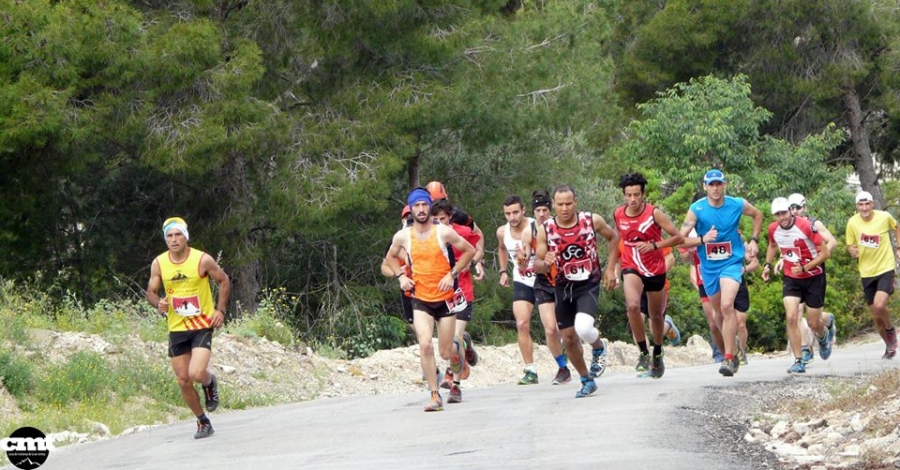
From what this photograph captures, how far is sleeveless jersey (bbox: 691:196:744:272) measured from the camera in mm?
16234

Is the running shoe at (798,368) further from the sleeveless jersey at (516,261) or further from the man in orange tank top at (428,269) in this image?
the man in orange tank top at (428,269)

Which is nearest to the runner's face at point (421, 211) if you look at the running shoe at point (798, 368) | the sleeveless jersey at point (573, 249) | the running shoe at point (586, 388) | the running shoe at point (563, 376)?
the sleeveless jersey at point (573, 249)

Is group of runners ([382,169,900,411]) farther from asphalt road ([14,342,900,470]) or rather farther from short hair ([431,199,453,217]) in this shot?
asphalt road ([14,342,900,470])

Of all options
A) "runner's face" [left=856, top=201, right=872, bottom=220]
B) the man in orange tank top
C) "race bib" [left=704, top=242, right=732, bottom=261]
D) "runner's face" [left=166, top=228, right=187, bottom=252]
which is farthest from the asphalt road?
"runner's face" [left=856, top=201, right=872, bottom=220]

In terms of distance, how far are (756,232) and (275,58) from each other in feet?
59.2

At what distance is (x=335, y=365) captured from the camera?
21109 mm

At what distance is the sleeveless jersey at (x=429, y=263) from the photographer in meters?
13.9

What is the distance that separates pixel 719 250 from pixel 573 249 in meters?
2.64

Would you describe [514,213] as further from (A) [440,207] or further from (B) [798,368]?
(B) [798,368]

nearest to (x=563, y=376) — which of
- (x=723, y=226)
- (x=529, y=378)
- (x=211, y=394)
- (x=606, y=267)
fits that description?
(x=529, y=378)

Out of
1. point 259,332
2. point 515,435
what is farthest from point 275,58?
point 515,435

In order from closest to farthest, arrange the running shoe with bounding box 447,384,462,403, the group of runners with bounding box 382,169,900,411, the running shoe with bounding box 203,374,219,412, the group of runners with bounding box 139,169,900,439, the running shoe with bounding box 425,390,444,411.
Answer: the group of runners with bounding box 139,169,900,439, the running shoe with bounding box 203,374,219,412, the group of runners with bounding box 382,169,900,411, the running shoe with bounding box 425,390,444,411, the running shoe with bounding box 447,384,462,403

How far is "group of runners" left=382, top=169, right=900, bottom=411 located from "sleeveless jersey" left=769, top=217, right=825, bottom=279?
12 millimetres

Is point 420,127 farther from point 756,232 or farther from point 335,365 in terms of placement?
point 756,232
